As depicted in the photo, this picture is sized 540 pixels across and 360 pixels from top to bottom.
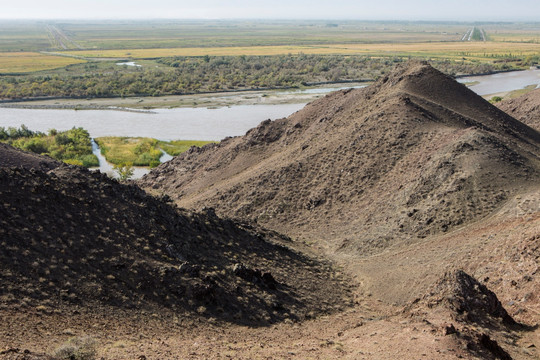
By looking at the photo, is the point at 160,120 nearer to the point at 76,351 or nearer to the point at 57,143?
the point at 57,143

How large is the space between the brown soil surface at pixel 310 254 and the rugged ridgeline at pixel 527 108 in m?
13.4

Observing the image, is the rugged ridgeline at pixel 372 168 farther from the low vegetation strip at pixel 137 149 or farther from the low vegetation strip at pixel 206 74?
the low vegetation strip at pixel 206 74

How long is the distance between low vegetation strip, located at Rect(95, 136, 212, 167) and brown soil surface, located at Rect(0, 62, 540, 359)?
53.1ft

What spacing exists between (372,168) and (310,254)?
9.12m

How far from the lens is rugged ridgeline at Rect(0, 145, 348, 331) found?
18.0 meters

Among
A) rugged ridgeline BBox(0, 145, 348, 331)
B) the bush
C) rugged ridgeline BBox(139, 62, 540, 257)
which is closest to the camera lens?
the bush

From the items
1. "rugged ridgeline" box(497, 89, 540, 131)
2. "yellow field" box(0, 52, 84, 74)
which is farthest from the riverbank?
"yellow field" box(0, 52, 84, 74)

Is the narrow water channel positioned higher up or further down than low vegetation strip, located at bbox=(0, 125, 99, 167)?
further down

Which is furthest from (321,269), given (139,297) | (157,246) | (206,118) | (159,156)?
(206,118)

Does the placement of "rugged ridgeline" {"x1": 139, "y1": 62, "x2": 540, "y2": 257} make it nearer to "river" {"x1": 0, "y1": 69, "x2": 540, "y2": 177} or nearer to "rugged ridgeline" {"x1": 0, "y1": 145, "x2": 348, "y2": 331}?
"rugged ridgeline" {"x1": 0, "y1": 145, "x2": 348, "y2": 331}

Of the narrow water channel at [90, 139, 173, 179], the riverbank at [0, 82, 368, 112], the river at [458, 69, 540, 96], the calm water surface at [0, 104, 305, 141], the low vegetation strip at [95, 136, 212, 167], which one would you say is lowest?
the narrow water channel at [90, 139, 173, 179]

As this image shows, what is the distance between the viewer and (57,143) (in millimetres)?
59438

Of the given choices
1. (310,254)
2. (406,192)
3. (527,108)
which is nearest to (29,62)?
(527,108)

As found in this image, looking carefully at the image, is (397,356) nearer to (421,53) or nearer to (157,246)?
(157,246)
